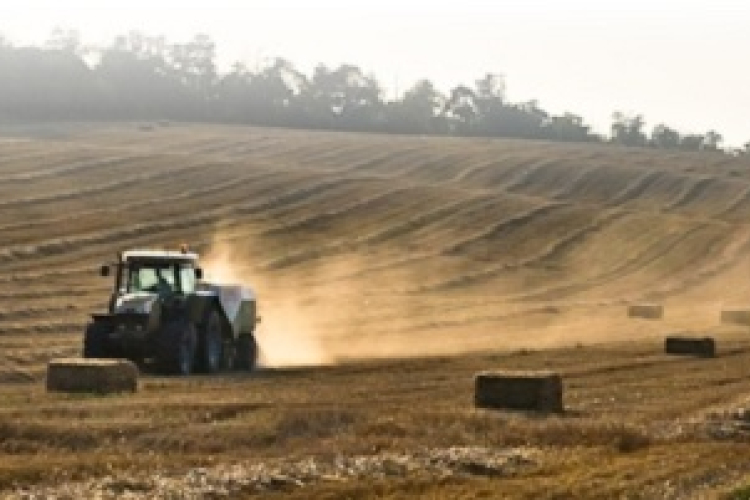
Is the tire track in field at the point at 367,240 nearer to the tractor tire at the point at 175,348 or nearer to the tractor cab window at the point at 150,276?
the tractor cab window at the point at 150,276

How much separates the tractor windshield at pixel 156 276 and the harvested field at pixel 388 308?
2093 millimetres

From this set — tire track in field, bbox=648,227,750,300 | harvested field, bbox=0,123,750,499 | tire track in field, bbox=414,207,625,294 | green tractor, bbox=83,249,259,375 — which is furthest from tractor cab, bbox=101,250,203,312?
tire track in field, bbox=648,227,750,300

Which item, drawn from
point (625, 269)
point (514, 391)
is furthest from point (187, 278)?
point (625, 269)

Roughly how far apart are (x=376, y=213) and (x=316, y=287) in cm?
1324

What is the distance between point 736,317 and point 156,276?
20.2 metres

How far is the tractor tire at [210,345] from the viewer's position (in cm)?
2428

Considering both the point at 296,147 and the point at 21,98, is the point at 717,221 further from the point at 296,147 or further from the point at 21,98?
the point at 21,98

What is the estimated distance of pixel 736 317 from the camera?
130 feet

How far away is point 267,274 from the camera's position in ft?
144

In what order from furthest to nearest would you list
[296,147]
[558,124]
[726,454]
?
[558,124], [296,147], [726,454]

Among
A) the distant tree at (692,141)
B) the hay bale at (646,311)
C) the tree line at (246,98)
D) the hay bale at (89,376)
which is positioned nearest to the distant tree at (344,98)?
the tree line at (246,98)

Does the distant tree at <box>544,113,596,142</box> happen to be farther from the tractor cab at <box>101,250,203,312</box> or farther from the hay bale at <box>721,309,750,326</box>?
the tractor cab at <box>101,250,203,312</box>

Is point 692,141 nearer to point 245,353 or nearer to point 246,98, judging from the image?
point 246,98

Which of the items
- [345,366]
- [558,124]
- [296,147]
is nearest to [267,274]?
[345,366]
